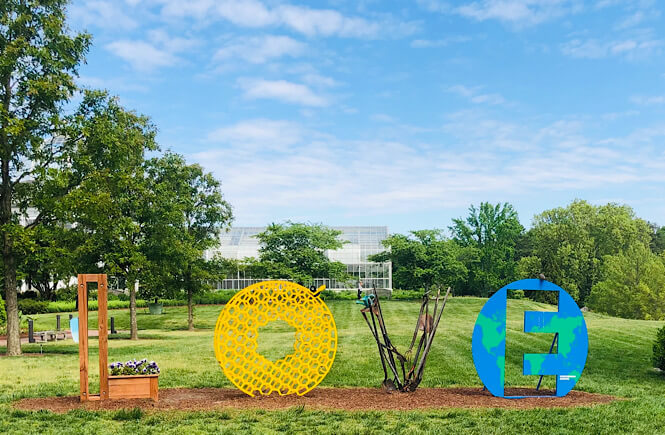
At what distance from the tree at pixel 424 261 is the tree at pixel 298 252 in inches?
216

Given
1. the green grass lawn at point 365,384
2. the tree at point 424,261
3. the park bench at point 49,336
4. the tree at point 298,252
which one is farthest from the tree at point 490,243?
the park bench at point 49,336

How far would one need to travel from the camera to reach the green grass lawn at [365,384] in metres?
7.73

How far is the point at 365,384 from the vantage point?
11.0m

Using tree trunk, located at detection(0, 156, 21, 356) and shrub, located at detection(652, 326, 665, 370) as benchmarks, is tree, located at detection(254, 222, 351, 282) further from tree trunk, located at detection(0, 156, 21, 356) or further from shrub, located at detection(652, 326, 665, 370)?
shrub, located at detection(652, 326, 665, 370)

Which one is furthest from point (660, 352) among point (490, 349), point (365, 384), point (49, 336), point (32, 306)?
point (32, 306)

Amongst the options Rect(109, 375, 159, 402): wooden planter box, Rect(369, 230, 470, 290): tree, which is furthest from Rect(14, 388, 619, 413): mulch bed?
Rect(369, 230, 470, 290): tree

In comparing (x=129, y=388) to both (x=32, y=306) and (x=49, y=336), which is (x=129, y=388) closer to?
(x=49, y=336)

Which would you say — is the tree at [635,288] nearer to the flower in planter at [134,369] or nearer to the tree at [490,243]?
the tree at [490,243]

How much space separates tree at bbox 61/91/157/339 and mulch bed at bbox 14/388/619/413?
29.1 feet

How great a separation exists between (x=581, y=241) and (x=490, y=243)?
25.1 feet

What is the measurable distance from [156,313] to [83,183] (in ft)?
66.0

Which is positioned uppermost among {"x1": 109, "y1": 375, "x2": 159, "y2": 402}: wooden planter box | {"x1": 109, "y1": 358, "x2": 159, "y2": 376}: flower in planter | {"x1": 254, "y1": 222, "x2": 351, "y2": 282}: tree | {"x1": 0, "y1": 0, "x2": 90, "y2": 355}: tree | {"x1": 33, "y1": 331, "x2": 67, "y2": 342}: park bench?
{"x1": 0, "y1": 0, "x2": 90, "y2": 355}: tree

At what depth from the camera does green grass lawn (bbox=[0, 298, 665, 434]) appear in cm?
773

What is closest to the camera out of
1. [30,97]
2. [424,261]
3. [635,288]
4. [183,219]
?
[30,97]
